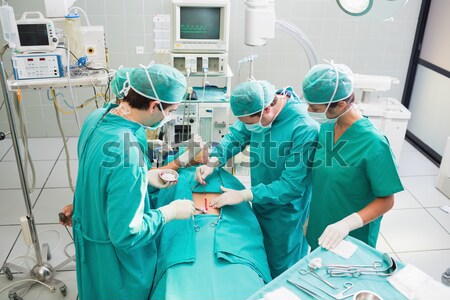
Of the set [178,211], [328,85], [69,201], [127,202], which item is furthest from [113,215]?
[69,201]

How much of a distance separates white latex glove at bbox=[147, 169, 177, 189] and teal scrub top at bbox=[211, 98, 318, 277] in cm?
35

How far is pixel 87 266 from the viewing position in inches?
67.2

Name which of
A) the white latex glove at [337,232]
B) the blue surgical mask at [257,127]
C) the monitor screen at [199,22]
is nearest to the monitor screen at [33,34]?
the monitor screen at [199,22]

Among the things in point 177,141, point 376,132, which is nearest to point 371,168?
point 376,132

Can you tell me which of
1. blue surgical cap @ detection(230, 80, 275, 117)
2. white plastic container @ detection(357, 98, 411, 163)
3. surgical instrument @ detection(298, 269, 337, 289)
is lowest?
white plastic container @ detection(357, 98, 411, 163)

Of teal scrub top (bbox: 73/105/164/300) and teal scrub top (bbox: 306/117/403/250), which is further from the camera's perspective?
teal scrub top (bbox: 306/117/403/250)

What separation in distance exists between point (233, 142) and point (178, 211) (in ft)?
2.17

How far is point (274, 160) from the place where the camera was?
6.81 ft

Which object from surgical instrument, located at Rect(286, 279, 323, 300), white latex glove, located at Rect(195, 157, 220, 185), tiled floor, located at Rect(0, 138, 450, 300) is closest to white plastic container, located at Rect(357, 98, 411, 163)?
tiled floor, located at Rect(0, 138, 450, 300)

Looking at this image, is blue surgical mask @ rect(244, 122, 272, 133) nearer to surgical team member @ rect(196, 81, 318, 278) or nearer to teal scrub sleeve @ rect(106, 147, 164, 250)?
surgical team member @ rect(196, 81, 318, 278)

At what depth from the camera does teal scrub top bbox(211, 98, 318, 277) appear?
1956 mm

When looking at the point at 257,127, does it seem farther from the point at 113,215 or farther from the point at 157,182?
the point at 113,215

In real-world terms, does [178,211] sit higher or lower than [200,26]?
lower

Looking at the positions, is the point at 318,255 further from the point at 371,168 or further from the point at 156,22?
the point at 156,22
